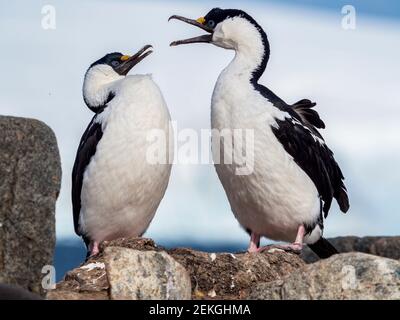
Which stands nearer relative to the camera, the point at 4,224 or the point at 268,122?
the point at 4,224

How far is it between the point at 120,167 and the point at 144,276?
2825 mm

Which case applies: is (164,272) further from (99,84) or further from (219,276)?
(99,84)

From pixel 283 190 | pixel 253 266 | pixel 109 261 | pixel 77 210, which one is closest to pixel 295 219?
pixel 283 190

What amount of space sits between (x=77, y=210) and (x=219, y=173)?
1.63 meters

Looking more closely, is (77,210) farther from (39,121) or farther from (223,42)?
(39,121)

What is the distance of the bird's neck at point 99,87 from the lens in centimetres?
1265

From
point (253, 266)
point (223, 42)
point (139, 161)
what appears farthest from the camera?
point (223, 42)

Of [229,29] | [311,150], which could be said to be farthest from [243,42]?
[311,150]

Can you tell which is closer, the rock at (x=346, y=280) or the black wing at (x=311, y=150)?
the rock at (x=346, y=280)

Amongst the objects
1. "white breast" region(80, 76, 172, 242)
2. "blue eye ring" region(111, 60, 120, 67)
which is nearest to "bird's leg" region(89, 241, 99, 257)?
"white breast" region(80, 76, 172, 242)

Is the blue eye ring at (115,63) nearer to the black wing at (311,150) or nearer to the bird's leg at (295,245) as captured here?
the black wing at (311,150)

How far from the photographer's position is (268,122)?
1193 cm

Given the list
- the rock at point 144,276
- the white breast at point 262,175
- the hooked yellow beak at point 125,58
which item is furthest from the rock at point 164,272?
the hooked yellow beak at point 125,58

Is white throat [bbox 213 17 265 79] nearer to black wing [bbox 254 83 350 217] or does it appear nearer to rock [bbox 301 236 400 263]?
black wing [bbox 254 83 350 217]
